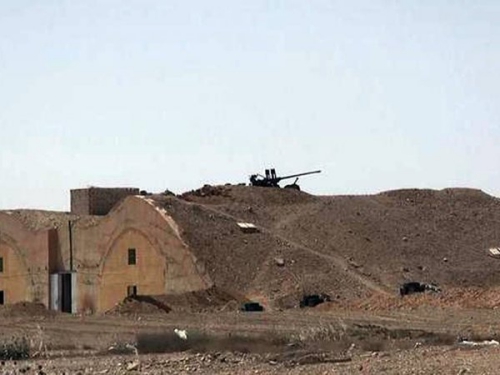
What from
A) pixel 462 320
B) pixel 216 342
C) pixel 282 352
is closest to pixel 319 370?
pixel 282 352

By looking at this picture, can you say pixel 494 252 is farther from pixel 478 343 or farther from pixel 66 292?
pixel 478 343

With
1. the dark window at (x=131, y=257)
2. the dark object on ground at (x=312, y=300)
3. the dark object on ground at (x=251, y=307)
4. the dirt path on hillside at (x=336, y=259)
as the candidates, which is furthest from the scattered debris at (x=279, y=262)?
the dark window at (x=131, y=257)

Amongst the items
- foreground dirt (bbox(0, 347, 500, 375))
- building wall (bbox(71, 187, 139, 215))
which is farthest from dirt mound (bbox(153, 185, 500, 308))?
foreground dirt (bbox(0, 347, 500, 375))

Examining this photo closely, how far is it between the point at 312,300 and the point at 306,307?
0.85m

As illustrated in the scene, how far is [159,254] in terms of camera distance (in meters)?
54.0

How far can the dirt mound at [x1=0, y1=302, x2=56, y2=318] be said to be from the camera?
50.0m

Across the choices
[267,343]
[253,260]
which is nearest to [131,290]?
[253,260]

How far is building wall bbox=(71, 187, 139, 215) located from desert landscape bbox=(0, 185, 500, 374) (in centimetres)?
388

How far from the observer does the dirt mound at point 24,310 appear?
50013 millimetres

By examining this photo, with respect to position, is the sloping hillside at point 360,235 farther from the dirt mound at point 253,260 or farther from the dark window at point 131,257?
the dark window at point 131,257

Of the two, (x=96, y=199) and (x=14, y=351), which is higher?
(x=96, y=199)

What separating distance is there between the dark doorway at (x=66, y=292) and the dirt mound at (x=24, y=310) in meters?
2.91

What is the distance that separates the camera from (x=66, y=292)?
6006cm

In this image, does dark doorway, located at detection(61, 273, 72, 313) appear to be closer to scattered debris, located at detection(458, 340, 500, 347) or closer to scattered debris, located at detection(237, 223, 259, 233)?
scattered debris, located at detection(237, 223, 259, 233)
